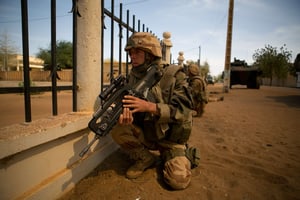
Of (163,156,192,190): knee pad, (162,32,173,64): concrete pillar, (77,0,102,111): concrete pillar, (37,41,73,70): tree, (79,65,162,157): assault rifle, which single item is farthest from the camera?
(37,41,73,70): tree

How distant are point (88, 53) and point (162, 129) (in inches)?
38.0

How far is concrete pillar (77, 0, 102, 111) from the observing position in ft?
6.03

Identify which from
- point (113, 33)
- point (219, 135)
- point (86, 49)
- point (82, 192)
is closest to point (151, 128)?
point (82, 192)

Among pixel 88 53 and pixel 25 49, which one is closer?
pixel 25 49

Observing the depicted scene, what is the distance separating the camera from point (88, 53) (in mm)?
1880

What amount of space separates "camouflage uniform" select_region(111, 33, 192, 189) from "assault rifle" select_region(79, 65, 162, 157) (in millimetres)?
113

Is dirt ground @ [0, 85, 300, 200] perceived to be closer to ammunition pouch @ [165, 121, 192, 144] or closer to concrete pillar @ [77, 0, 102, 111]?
ammunition pouch @ [165, 121, 192, 144]

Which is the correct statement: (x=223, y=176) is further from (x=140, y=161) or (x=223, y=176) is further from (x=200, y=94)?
(x=200, y=94)

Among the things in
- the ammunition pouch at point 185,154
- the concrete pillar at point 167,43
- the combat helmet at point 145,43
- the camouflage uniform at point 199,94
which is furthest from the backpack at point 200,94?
the combat helmet at point 145,43

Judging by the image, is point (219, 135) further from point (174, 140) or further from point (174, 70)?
point (174, 70)

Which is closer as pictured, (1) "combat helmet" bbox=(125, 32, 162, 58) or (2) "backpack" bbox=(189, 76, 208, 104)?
(1) "combat helmet" bbox=(125, 32, 162, 58)

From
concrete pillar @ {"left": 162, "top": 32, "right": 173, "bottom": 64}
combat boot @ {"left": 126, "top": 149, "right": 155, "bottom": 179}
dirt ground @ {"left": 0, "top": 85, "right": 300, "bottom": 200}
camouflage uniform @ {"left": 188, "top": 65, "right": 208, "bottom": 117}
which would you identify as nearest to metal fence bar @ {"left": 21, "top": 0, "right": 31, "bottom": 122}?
dirt ground @ {"left": 0, "top": 85, "right": 300, "bottom": 200}

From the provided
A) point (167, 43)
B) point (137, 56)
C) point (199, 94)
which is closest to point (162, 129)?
point (137, 56)

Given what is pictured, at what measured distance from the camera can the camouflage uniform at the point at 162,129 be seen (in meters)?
1.73
